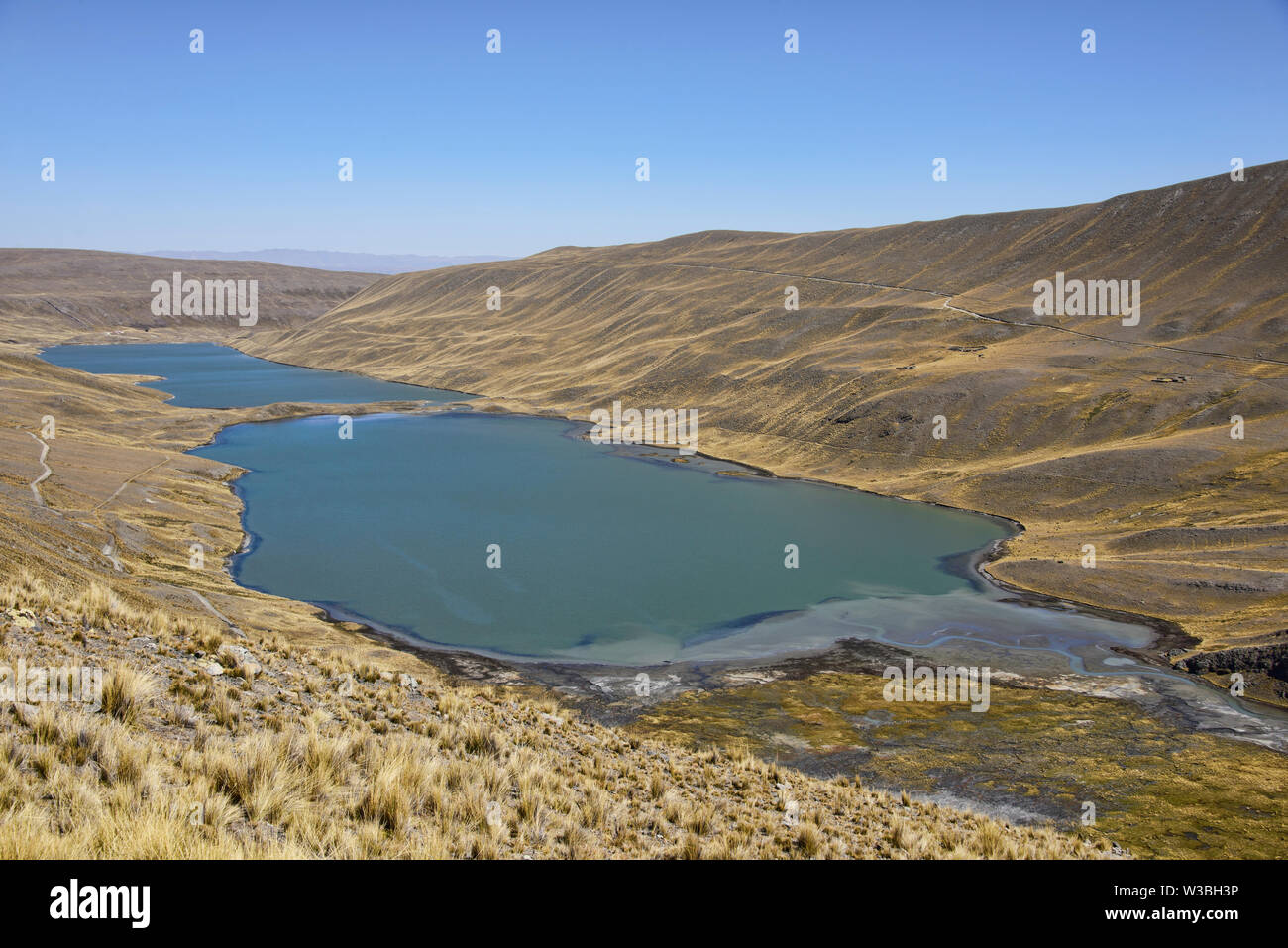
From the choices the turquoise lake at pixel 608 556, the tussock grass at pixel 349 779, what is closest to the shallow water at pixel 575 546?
the turquoise lake at pixel 608 556

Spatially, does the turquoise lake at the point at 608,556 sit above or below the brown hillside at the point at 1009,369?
below

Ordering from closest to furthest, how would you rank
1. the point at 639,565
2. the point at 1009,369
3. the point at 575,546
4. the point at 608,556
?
the point at 639,565 < the point at 608,556 < the point at 575,546 < the point at 1009,369

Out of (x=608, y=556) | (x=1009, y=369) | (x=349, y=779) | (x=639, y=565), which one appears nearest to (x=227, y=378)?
(x=608, y=556)

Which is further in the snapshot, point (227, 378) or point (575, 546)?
point (227, 378)

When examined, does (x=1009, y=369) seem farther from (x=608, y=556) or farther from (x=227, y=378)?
(x=227, y=378)

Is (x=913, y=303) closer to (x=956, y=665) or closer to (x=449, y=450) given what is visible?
(x=449, y=450)

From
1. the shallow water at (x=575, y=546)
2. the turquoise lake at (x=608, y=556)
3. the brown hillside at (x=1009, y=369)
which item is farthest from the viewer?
the brown hillside at (x=1009, y=369)

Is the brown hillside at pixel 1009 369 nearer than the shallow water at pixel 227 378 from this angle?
Yes

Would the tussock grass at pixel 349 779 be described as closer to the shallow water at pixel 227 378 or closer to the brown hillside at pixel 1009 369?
the brown hillside at pixel 1009 369

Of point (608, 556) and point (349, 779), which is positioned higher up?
point (349, 779)

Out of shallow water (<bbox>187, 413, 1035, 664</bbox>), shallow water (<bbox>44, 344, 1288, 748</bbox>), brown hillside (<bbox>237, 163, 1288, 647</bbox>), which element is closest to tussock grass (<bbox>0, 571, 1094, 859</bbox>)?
shallow water (<bbox>44, 344, 1288, 748</bbox>)

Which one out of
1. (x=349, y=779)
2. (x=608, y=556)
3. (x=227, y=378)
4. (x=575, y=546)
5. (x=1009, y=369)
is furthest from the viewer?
(x=227, y=378)
